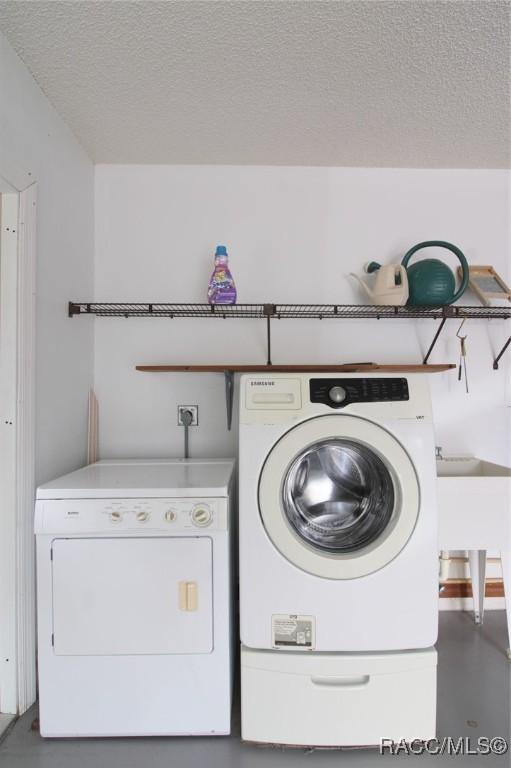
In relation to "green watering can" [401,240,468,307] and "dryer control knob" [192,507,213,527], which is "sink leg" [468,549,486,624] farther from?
"dryer control knob" [192,507,213,527]

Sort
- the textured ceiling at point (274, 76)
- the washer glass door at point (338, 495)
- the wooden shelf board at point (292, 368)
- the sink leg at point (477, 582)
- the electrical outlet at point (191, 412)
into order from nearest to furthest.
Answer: the textured ceiling at point (274, 76)
the washer glass door at point (338, 495)
the wooden shelf board at point (292, 368)
the sink leg at point (477, 582)
the electrical outlet at point (191, 412)

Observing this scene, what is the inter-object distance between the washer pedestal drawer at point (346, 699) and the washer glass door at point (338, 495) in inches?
13.4

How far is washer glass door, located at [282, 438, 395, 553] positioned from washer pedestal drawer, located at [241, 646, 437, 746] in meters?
A: 0.34

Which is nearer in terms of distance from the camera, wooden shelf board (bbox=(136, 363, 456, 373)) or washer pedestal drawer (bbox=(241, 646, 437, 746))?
washer pedestal drawer (bbox=(241, 646, 437, 746))

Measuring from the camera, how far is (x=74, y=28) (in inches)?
47.2

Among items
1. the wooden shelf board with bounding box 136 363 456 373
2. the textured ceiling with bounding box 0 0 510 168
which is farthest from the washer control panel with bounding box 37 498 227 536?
the textured ceiling with bounding box 0 0 510 168

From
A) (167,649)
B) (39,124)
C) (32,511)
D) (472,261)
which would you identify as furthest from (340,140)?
(167,649)

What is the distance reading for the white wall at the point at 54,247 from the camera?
1321mm

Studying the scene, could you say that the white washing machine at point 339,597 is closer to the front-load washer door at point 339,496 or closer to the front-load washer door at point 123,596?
the front-load washer door at point 339,496

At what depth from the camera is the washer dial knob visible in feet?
3.93

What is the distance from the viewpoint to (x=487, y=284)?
1906 mm

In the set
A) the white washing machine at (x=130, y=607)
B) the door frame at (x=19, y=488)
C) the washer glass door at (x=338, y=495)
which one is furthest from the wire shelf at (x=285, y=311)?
the white washing machine at (x=130, y=607)

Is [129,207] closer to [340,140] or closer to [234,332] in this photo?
[234,332]

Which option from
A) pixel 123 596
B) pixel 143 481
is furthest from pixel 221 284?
pixel 123 596
